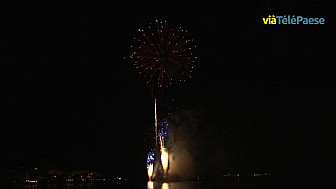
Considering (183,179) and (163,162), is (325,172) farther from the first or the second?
(163,162)

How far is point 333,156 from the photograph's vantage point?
117 m

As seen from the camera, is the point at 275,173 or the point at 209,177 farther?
the point at 275,173

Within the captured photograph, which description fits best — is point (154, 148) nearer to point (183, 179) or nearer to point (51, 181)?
point (183, 179)

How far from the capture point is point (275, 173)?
457ft

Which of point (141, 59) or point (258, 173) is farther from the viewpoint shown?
point (258, 173)

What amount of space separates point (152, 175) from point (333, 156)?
82.4m

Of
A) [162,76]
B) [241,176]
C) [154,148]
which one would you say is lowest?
[241,176]

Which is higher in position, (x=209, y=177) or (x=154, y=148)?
(x=154, y=148)

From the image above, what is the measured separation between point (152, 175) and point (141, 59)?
901 inches

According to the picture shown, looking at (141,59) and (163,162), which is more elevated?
(141,59)

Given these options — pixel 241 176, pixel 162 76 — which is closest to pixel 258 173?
pixel 241 176

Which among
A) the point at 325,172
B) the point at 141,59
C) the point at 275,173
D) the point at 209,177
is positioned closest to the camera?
the point at 141,59

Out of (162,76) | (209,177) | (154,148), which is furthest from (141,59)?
(209,177)

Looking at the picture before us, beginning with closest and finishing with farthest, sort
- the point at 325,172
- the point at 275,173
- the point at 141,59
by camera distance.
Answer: the point at 141,59 < the point at 325,172 < the point at 275,173
